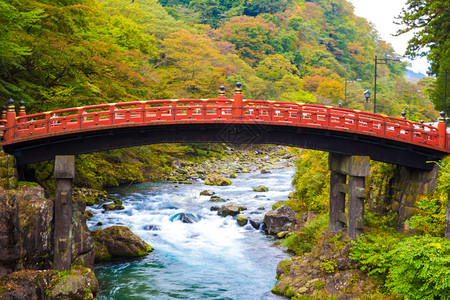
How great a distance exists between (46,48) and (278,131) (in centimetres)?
1347

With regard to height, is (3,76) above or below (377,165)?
above

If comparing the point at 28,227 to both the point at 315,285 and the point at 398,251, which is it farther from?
the point at 398,251

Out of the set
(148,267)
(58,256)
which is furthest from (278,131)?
(58,256)

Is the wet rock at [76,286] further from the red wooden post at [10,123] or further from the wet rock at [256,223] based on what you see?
the wet rock at [256,223]

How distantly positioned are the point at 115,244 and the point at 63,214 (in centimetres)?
515

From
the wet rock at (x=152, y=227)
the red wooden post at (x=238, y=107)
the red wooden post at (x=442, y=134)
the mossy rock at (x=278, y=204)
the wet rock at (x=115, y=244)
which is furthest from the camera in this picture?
the mossy rock at (x=278, y=204)

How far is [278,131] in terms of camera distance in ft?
76.2

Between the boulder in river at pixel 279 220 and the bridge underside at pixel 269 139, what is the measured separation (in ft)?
29.7

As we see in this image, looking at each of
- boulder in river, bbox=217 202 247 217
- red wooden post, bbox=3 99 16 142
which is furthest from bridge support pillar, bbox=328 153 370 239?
red wooden post, bbox=3 99 16 142

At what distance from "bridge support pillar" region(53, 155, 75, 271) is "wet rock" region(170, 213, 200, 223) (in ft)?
41.5

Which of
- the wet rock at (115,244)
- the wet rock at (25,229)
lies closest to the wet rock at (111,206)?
the wet rock at (115,244)

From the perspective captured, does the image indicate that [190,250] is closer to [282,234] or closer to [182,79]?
[282,234]

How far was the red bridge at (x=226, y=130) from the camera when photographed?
831 inches

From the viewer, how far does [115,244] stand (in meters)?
25.3
